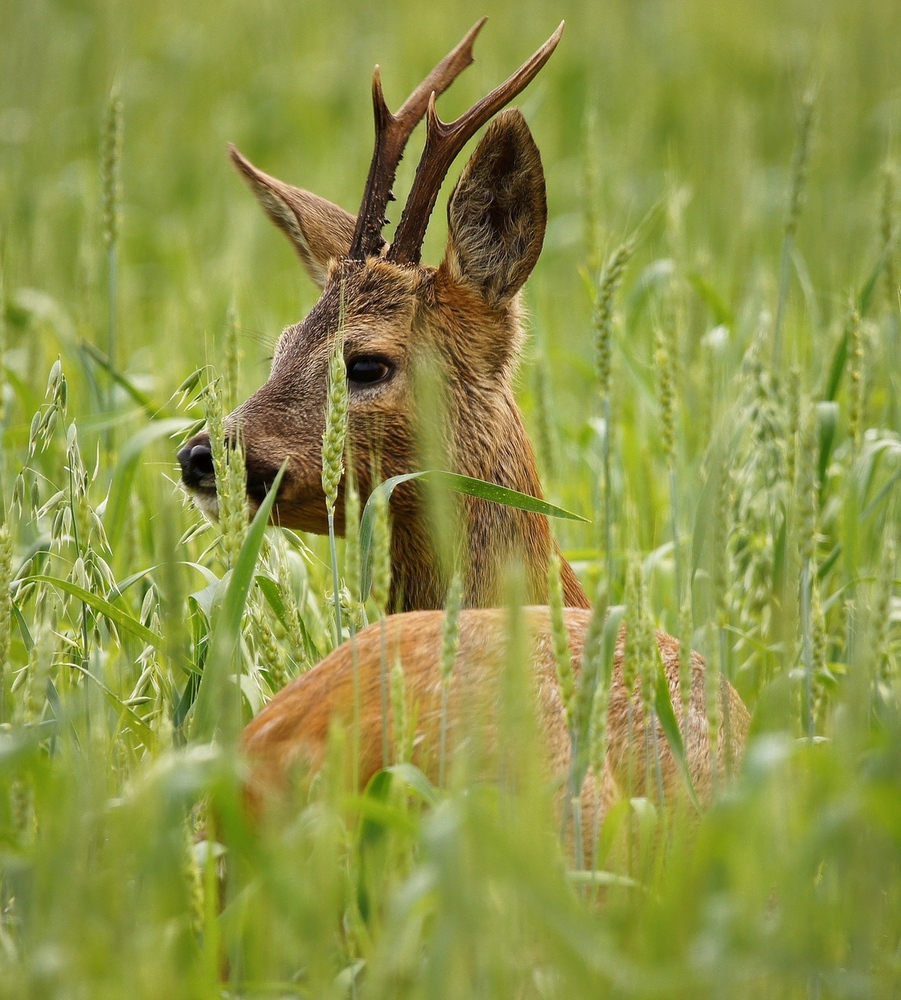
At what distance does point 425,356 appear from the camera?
3.32m

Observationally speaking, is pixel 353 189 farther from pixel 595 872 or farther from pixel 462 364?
pixel 595 872

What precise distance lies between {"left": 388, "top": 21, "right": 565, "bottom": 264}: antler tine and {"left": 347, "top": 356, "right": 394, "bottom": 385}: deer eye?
405mm

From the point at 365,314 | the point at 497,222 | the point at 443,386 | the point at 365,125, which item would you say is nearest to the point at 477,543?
the point at 443,386

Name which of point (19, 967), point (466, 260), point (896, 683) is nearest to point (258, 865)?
point (19, 967)

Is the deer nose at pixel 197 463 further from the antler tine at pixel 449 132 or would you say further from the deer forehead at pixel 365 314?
the antler tine at pixel 449 132

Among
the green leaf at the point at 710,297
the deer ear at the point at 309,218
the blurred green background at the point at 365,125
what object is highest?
the blurred green background at the point at 365,125

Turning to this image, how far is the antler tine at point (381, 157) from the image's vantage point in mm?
3402

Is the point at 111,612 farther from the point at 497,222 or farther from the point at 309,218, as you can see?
the point at 309,218

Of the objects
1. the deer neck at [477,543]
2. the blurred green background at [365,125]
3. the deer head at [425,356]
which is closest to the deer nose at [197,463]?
the deer head at [425,356]

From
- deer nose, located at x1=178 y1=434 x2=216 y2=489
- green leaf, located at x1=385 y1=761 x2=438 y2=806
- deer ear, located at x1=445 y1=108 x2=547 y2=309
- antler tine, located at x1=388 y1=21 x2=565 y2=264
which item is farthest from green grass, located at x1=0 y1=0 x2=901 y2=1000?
antler tine, located at x1=388 y1=21 x2=565 y2=264

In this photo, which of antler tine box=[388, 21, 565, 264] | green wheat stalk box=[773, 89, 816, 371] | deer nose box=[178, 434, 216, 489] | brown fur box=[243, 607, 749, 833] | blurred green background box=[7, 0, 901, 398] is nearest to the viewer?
brown fur box=[243, 607, 749, 833]

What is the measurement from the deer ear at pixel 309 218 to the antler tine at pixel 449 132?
0.48 metres

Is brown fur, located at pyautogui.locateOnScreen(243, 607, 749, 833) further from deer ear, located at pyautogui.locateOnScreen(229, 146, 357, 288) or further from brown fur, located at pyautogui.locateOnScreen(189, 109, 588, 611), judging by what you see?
deer ear, located at pyautogui.locateOnScreen(229, 146, 357, 288)

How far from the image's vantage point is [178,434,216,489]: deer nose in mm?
2949
